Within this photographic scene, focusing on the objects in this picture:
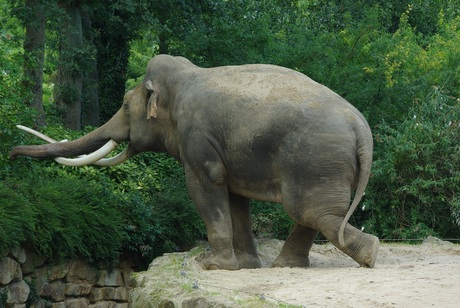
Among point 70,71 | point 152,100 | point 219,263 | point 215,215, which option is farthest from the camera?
point 70,71

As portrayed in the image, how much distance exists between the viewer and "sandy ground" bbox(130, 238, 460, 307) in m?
7.86

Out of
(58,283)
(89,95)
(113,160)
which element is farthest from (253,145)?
(89,95)

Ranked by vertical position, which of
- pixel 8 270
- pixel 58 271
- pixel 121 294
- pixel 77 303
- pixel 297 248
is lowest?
pixel 121 294

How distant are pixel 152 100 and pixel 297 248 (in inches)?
95.4

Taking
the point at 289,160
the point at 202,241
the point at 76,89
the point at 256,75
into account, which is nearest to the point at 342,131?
the point at 289,160

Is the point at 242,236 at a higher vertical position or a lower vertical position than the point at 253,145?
lower

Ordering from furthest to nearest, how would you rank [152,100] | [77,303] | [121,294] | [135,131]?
[121,294], [77,303], [135,131], [152,100]

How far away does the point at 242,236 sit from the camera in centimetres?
1180

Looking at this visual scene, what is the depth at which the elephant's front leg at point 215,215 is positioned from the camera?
11.1 meters

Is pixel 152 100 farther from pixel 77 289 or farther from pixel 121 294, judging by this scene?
pixel 121 294

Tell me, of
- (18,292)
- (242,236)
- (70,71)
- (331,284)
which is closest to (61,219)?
(18,292)

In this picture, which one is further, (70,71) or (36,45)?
(70,71)

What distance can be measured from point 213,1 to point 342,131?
9329 millimetres

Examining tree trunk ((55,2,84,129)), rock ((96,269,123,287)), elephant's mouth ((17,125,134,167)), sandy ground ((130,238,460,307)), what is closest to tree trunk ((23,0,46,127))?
tree trunk ((55,2,84,129))
